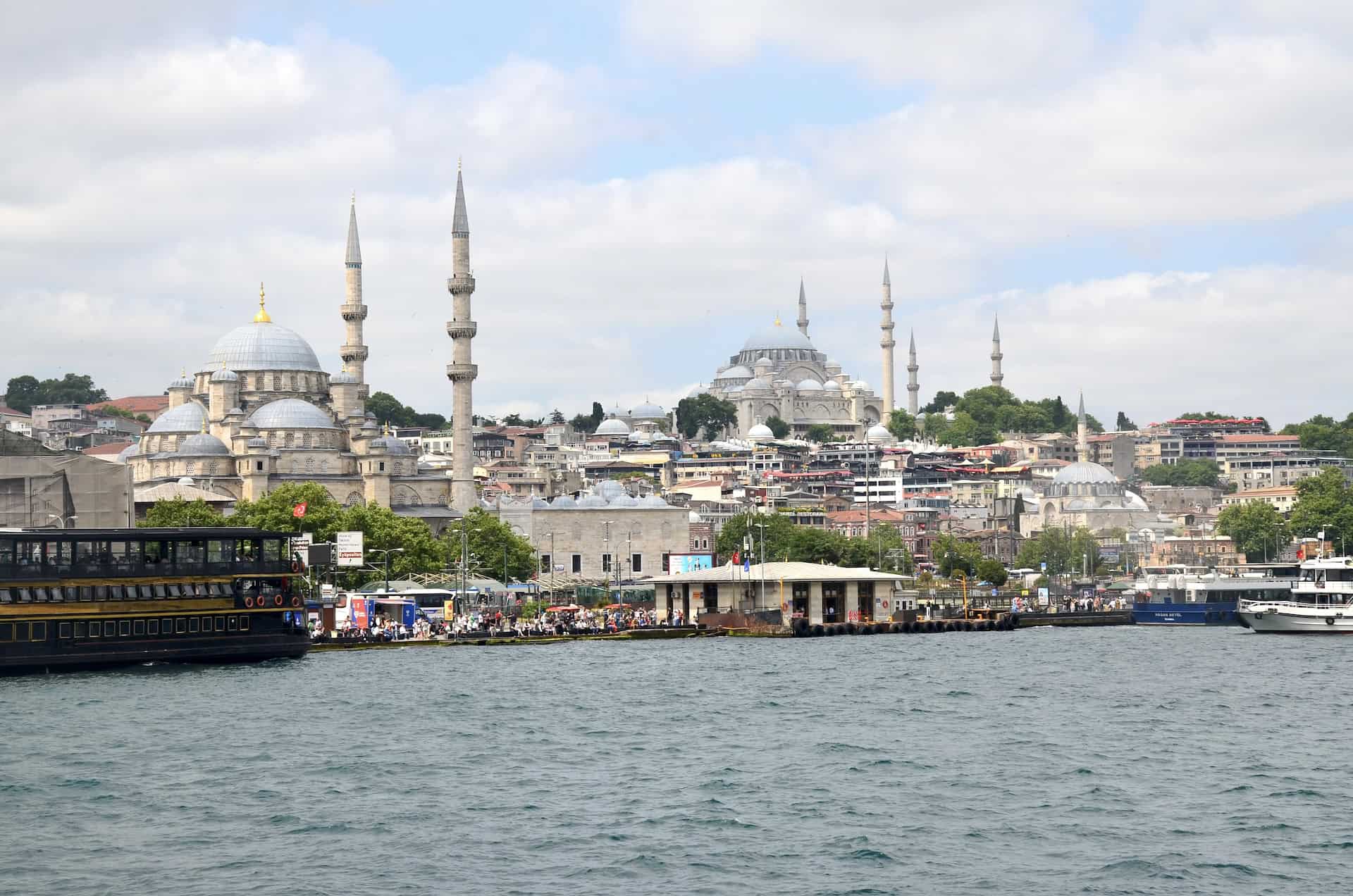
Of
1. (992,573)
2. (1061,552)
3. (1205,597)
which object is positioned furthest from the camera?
(1061,552)

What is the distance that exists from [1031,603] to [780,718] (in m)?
51.2

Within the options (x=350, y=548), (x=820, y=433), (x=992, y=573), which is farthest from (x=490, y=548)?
(x=820, y=433)

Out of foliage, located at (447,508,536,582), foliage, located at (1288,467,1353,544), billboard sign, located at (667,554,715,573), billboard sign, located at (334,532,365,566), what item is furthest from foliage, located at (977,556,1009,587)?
billboard sign, located at (334,532,365,566)

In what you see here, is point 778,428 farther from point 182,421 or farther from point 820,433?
point 182,421

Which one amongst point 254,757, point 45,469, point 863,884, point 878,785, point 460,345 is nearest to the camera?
point 863,884

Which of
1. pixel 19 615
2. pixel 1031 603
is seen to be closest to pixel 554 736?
pixel 19 615

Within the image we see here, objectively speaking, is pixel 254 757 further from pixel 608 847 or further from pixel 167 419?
pixel 167 419

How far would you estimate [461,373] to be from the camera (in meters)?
76.4

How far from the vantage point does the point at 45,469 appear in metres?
52.9

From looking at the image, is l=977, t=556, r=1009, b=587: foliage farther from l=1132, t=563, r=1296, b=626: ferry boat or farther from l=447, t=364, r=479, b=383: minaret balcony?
Result: l=447, t=364, r=479, b=383: minaret balcony

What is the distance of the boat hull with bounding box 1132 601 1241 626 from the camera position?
6688cm

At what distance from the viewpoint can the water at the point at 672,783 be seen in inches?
758

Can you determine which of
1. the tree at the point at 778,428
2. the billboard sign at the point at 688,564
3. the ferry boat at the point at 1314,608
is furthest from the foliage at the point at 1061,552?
the tree at the point at 778,428

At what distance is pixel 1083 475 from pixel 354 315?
61312 millimetres
